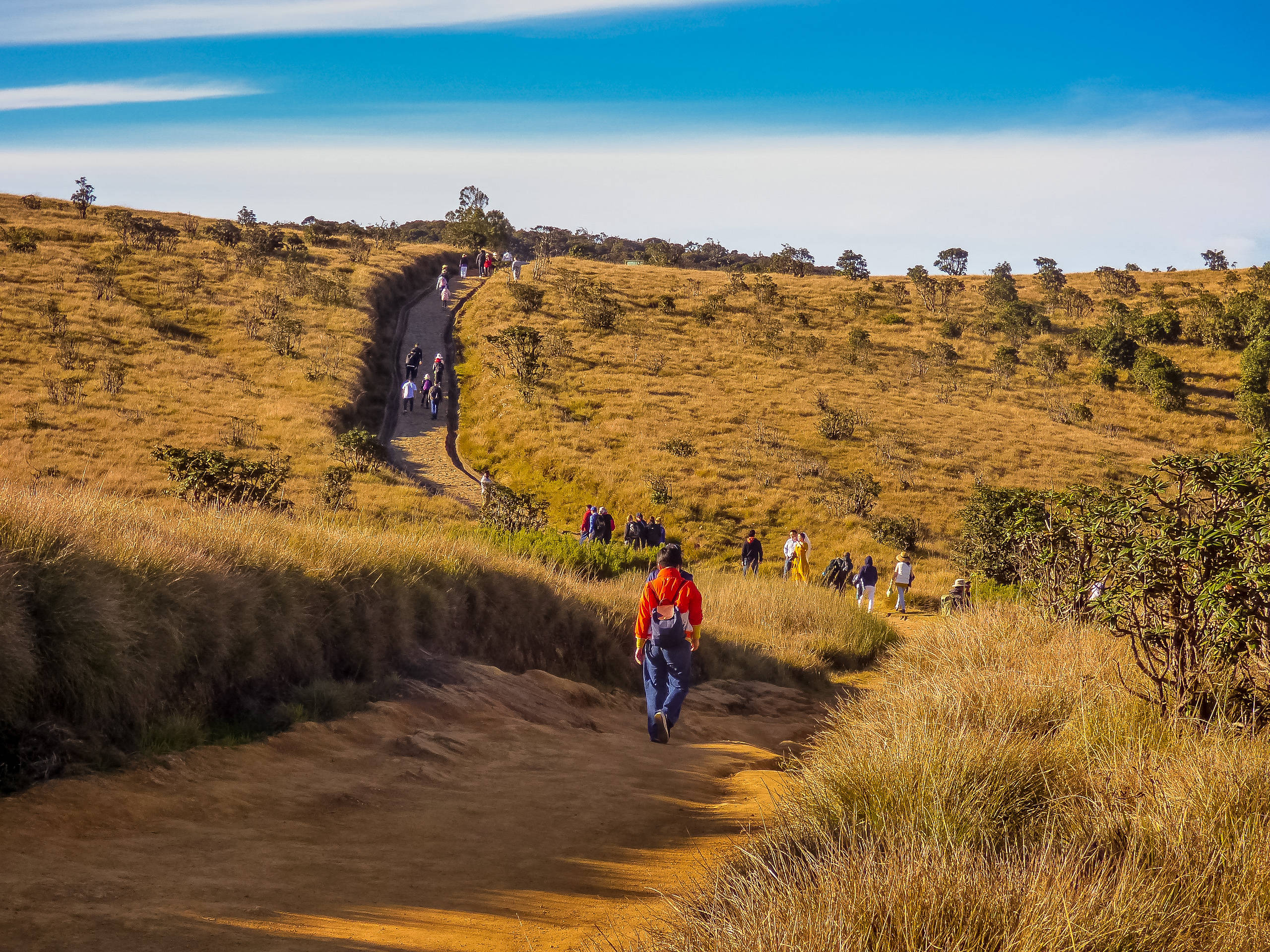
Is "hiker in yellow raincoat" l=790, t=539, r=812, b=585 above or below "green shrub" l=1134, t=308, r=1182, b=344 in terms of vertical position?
below

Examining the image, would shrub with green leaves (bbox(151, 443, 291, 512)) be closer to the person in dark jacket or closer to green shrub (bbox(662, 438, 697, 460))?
the person in dark jacket

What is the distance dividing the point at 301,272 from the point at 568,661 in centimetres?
4708

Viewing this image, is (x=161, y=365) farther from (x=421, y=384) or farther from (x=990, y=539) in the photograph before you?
(x=990, y=539)

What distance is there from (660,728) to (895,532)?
68.0ft

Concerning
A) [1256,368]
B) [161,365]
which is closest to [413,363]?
[161,365]

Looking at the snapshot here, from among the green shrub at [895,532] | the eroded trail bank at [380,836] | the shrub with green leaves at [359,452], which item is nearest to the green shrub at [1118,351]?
the green shrub at [895,532]

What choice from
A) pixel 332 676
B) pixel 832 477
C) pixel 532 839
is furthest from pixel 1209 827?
pixel 832 477

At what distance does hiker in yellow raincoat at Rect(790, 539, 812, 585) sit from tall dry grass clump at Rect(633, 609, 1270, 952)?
13.6 metres

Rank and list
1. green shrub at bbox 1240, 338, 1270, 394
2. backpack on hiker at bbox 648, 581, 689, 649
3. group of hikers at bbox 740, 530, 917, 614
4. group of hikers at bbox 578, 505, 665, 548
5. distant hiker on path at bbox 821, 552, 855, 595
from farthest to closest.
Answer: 1. green shrub at bbox 1240, 338, 1270, 394
2. distant hiker on path at bbox 821, 552, 855, 595
3. group of hikers at bbox 578, 505, 665, 548
4. group of hikers at bbox 740, 530, 917, 614
5. backpack on hiker at bbox 648, 581, 689, 649

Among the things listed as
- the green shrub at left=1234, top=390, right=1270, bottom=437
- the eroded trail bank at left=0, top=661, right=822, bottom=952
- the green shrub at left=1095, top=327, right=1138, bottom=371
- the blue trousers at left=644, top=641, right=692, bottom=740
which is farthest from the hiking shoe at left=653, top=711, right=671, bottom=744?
the green shrub at left=1095, top=327, right=1138, bottom=371

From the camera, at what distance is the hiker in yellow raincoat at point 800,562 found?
20844 millimetres

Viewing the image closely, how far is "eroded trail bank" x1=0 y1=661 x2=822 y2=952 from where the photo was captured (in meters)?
3.92

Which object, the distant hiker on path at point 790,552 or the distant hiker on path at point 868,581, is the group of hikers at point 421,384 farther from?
the distant hiker on path at point 868,581

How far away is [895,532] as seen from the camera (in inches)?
1102
